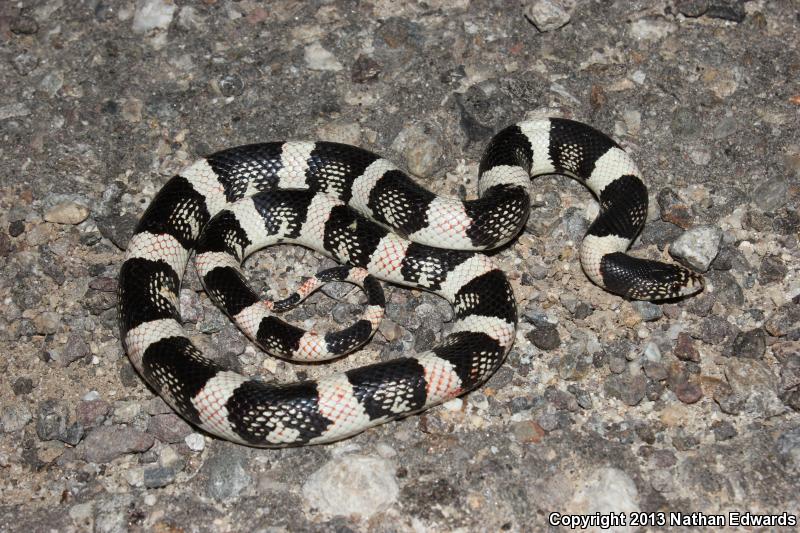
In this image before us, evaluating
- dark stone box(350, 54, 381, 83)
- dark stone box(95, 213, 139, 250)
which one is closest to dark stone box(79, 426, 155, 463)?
dark stone box(95, 213, 139, 250)

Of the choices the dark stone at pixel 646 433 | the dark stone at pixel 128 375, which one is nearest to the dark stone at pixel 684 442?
the dark stone at pixel 646 433

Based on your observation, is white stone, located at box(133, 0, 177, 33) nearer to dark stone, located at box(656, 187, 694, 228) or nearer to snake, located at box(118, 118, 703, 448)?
snake, located at box(118, 118, 703, 448)

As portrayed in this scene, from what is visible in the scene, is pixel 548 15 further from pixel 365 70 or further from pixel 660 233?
pixel 660 233

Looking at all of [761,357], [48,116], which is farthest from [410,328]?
[48,116]

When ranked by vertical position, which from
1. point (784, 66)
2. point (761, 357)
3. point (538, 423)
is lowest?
point (538, 423)

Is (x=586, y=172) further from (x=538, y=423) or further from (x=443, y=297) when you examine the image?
(x=538, y=423)

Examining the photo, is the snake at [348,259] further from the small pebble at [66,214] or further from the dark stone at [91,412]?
the small pebble at [66,214]

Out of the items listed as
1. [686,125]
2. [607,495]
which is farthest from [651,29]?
[607,495]
